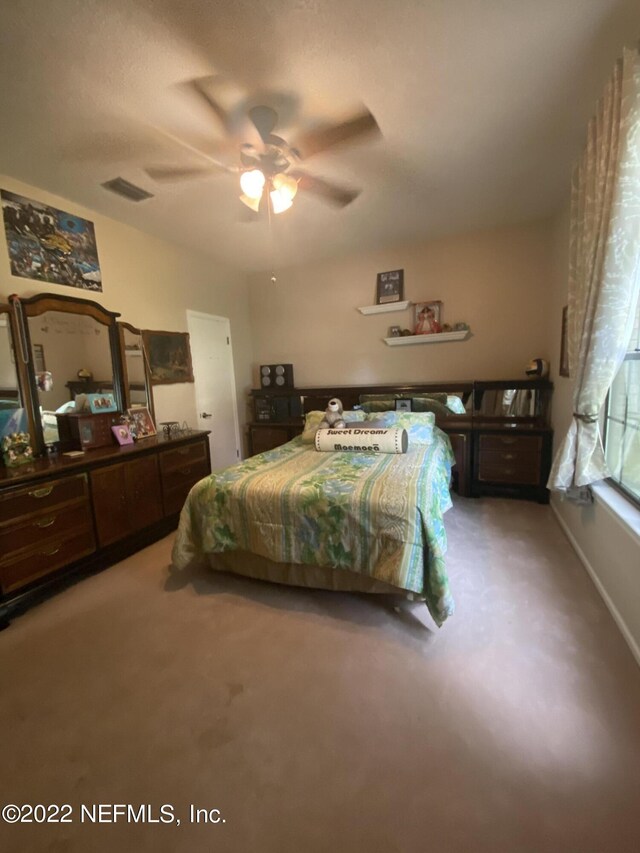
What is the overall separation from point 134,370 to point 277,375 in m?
1.79

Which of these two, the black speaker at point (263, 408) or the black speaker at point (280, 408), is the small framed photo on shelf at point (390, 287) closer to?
the black speaker at point (280, 408)

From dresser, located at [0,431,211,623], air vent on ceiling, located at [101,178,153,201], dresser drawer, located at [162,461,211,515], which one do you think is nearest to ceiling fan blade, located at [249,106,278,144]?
air vent on ceiling, located at [101,178,153,201]

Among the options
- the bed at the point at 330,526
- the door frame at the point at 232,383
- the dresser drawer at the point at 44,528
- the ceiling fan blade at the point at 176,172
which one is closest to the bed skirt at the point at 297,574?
the bed at the point at 330,526

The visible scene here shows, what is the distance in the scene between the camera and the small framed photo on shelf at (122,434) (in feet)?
8.98

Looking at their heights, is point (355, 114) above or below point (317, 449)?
above

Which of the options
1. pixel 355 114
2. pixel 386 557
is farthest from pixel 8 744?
pixel 355 114

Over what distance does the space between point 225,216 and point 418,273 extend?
2.11 m

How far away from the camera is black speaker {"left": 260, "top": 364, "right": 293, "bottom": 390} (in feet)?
14.8

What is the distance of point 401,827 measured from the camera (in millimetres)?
1018

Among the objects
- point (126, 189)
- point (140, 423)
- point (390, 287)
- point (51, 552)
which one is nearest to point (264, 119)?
point (126, 189)

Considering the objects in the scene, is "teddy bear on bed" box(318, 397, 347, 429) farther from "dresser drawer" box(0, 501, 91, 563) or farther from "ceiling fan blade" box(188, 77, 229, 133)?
"ceiling fan blade" box(188, 77, 229, 133)

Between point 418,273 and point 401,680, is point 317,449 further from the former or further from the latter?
point 418,273

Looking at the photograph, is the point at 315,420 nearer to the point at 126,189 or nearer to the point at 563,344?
the point at 563,344

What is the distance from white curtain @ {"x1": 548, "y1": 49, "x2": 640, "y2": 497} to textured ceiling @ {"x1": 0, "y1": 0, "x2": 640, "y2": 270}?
0.28 m
